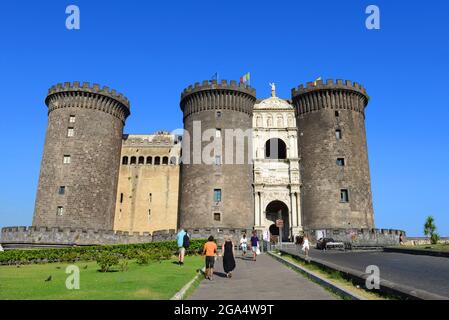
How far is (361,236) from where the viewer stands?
116ft

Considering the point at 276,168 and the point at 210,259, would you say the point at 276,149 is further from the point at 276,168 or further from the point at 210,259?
the point at 210,259

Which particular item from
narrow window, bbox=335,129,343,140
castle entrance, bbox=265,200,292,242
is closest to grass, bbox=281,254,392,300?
castle entrance, bbox=265,200,292,242

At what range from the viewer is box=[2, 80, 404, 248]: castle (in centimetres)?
3781

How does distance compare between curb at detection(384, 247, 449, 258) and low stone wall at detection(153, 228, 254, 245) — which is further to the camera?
low stone wall at detection(153, 228, 254, 245)

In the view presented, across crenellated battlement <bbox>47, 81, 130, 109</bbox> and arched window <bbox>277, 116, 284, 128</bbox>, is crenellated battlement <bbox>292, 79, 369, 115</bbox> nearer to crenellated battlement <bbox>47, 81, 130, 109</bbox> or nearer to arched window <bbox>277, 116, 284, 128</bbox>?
arched window <bbox>277, 116, 284, 128</bbox>

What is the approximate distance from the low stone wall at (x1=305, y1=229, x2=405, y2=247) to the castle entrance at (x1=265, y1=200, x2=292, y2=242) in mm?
3570

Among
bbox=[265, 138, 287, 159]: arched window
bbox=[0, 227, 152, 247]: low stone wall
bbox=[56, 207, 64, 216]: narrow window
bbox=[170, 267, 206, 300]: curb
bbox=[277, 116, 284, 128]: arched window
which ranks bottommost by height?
bbox=[170, 267, 206, 300]: curb

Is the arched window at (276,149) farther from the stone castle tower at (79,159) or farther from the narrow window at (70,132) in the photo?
the narrow window at (70,132)

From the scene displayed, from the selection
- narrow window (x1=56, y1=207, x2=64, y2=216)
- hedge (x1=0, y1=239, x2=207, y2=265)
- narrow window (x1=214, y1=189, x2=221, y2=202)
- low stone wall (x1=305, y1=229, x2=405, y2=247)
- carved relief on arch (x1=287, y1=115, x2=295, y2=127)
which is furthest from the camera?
carved relief on arch (x1=287, y1=115, x2=295, y2=127)

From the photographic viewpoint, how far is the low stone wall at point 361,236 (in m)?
34.8

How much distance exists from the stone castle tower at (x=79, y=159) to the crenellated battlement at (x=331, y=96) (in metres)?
21.6

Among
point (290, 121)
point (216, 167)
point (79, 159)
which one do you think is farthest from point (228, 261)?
point (290, 121)

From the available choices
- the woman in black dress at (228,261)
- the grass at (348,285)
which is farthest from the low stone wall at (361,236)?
the woman in black dress at (228,261)

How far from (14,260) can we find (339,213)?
1130 inches
